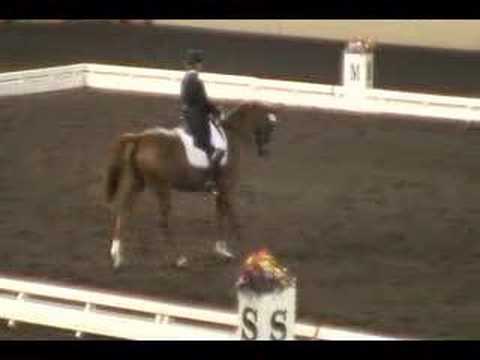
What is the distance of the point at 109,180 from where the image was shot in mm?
7863

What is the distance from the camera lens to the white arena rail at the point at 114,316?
5.67m

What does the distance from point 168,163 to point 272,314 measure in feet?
10.9

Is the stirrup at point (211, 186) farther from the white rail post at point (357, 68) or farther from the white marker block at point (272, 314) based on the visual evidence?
the white rail post at point (357, 68)

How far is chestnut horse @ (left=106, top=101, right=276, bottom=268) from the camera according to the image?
7801 millimetres

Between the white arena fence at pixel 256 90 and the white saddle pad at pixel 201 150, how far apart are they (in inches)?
247

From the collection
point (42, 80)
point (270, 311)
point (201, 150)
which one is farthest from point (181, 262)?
point (42, 80)

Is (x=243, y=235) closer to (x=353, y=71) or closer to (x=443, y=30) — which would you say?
(x=353, y=71)

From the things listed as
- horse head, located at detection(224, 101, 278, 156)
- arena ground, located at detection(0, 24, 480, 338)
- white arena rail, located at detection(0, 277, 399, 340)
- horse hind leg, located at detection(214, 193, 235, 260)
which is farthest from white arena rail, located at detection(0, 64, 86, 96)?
white arena rail, located at detection(0, 277, 399, 340)

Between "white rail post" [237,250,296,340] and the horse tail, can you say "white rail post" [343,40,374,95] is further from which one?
"white rail post" [237,250,296,340]

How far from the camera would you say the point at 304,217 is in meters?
9.24

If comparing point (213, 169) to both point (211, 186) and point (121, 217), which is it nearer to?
point (211, 186)

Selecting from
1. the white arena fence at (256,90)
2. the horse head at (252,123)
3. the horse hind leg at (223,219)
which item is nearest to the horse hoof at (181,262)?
the horse hind leg at (223,219)

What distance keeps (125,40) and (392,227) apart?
42.5 ft
